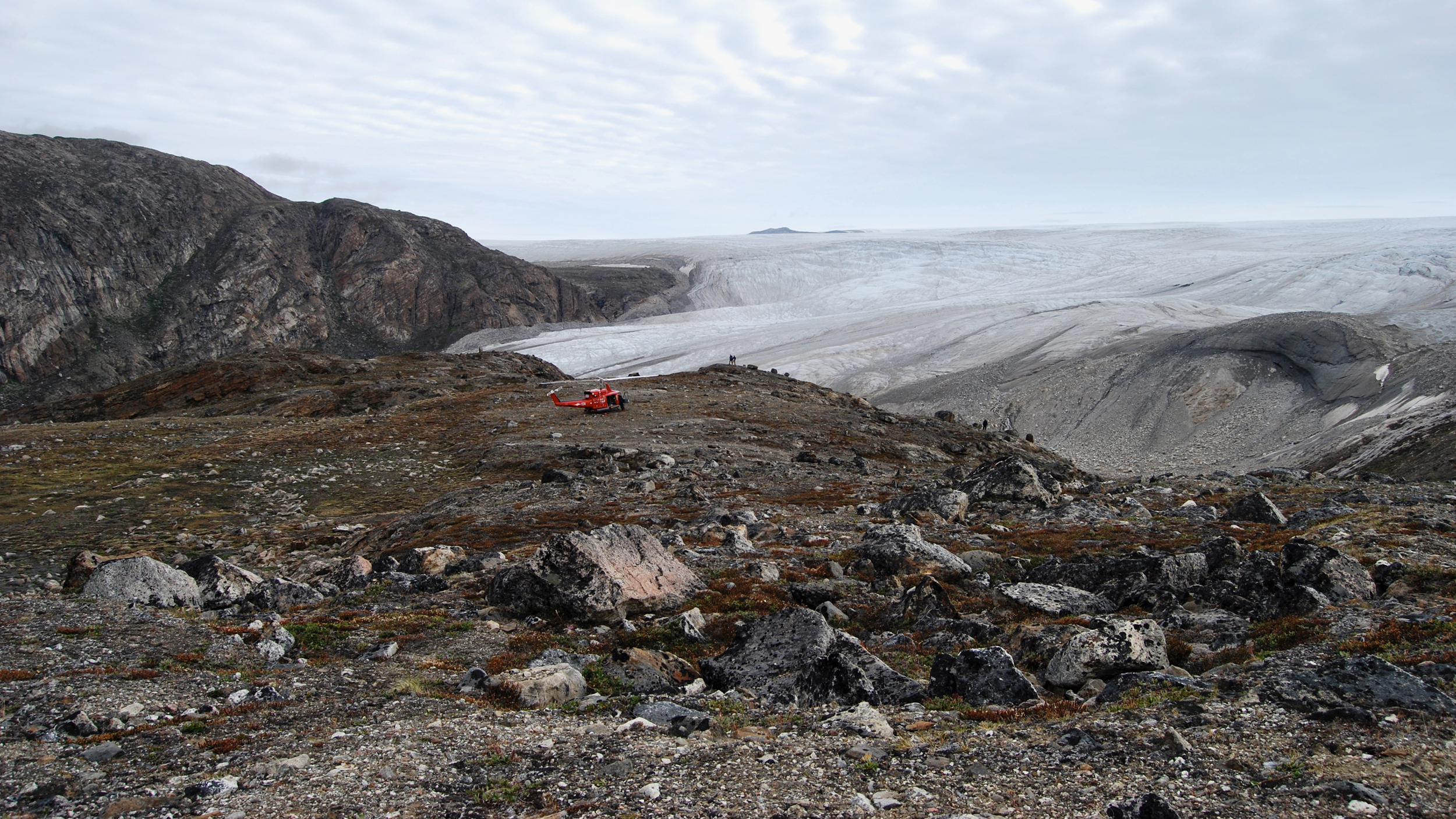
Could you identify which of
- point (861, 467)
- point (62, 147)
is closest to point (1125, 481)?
point (861, 467)

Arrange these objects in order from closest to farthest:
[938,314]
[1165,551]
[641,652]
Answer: [641,652] → [1165,551] → [938,314]

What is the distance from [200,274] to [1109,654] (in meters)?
133

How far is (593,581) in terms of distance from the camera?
1326cm

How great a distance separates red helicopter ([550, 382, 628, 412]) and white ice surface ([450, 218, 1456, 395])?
120ft

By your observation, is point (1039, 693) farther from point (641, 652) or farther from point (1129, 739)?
point (641, 652)

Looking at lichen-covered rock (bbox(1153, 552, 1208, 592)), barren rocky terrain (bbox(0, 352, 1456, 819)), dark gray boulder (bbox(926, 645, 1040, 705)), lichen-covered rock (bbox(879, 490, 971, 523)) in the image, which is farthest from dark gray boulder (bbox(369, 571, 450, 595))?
lichen-covered rock (bbox(1153, 552, 1208, 592))

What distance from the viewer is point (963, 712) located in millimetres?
8617

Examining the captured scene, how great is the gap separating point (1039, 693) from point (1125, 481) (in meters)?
26.9

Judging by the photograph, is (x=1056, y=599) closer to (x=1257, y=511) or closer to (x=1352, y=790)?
(x=1352, y=790)

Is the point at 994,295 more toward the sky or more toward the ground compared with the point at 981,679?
more toward the sky

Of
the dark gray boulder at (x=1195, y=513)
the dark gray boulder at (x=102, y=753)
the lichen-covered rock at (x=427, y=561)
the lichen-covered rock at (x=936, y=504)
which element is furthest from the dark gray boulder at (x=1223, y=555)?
the dark gray boulder at (x=102, y=753)

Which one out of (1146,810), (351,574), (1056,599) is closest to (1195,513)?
(1056,599)

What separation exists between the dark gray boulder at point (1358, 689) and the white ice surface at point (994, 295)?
70.0 m

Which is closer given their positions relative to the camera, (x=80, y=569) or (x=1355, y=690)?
(x=1355, y=690)
